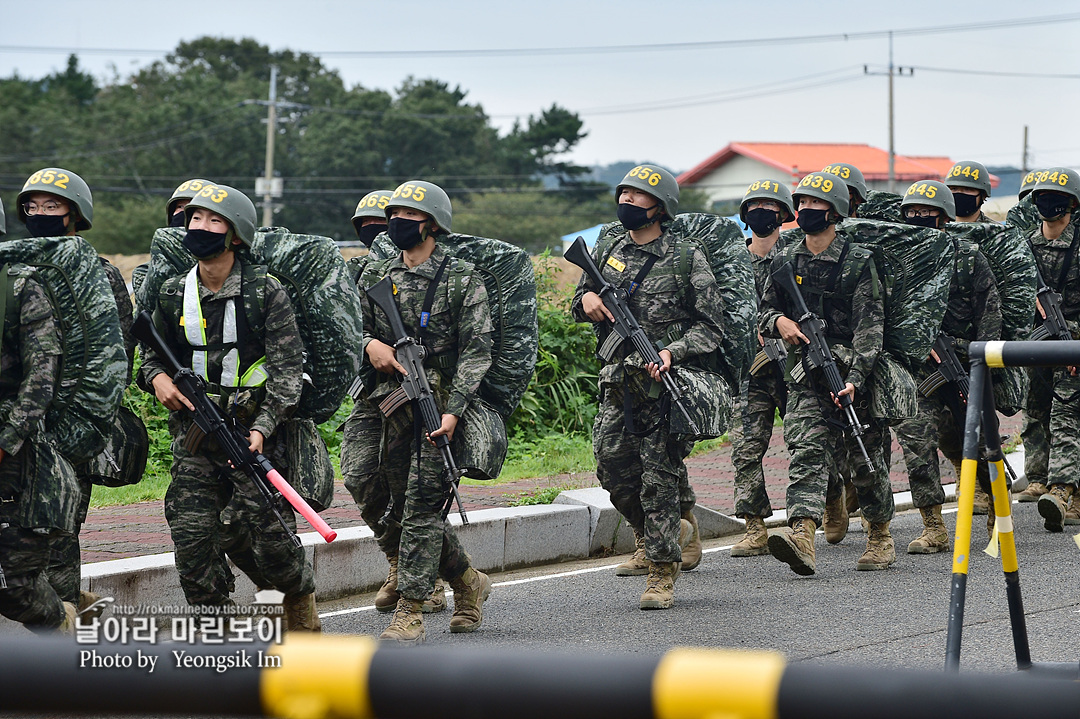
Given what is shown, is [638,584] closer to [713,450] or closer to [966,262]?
[966,262]

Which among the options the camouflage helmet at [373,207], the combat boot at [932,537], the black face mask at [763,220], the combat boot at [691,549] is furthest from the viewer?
the black face mask at [763,220]

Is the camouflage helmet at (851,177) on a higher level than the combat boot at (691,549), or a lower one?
higher

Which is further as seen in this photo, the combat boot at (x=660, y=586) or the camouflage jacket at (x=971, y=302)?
the camouflage jacket at (x=971, y=302)

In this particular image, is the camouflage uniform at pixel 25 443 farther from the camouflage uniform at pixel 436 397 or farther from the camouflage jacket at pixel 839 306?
the camouflage jacket at pixel 839 306

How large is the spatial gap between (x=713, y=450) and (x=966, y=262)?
A: 16.4ft

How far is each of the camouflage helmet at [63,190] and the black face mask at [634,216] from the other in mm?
2675

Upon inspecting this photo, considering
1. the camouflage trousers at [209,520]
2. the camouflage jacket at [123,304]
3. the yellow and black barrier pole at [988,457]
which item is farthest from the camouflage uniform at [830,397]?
the camouflage jacket at [123,304]

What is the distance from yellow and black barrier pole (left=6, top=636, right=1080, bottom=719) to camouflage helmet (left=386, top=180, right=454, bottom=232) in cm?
461

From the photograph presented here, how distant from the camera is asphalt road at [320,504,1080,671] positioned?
5555mm

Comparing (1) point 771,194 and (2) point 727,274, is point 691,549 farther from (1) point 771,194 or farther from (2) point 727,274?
(1) point 771,194

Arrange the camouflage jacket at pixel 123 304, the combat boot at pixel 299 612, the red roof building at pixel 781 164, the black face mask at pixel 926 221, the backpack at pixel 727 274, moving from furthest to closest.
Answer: the red roof building at pixel 781 164 → the black face mask at pixel 926 221 → the backpack at pixel 727 274 → the camouflage jacket at pixel 123 304 → the combat boot at pixel 299 612

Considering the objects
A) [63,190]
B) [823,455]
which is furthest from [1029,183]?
[63,190]

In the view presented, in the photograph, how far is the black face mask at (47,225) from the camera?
563 cm

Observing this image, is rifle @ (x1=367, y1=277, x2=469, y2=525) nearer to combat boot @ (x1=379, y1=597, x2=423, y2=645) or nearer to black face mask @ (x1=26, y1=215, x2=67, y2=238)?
combat boot @ (x1=379, y1=597, x2=423, y2=645)
